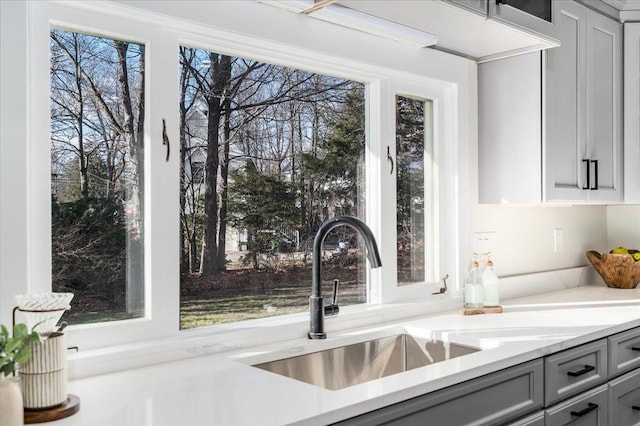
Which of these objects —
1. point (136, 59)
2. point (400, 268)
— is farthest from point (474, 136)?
point (136, 59)

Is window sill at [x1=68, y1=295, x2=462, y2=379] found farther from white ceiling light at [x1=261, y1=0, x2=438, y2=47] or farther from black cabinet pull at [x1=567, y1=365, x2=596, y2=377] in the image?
white ceiling light at [x1=261, y1=0, x2=438, y2=47]

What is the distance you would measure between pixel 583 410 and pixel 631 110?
5.29 ft

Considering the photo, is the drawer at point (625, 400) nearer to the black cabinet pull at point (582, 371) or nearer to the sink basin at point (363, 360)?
the black cabinet pull at point (582, 371)

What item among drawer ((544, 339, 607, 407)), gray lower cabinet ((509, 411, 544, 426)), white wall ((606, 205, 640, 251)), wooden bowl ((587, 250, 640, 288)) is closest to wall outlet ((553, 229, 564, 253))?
wooden bowl ((587, 250, 640, 288))

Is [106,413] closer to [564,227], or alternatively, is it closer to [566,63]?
[566,63]

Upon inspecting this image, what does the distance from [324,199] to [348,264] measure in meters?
0.27

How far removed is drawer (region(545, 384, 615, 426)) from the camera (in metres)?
1.77

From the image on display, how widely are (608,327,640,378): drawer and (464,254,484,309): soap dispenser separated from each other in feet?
1.60

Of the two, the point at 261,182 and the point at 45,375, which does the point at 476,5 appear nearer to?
the point at 261,182

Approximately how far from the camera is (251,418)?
117 centimetres

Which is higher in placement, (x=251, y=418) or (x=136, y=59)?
(x=136, y=59)

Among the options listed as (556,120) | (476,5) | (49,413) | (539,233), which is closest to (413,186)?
(556,120)

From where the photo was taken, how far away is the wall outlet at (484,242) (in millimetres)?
2598

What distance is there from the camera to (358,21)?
1.90 metres
